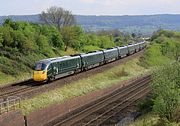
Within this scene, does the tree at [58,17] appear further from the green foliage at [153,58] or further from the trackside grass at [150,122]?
the trackside grass at [150,122]

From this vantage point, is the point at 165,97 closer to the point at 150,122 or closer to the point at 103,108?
the point at 150,122

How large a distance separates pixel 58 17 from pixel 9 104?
9406cm

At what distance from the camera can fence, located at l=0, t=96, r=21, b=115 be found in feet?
108

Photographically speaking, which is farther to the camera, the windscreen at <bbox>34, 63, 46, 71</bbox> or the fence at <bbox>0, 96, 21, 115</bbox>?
the windscreen at <bbox>34, 63, 46, 71</bbox>

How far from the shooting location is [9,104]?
34.5 metres

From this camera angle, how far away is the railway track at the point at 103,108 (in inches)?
1497

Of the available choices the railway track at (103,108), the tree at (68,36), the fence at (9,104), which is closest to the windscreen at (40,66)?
the railway track at (103,108)

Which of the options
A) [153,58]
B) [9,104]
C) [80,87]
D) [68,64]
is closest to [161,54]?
[153,58]

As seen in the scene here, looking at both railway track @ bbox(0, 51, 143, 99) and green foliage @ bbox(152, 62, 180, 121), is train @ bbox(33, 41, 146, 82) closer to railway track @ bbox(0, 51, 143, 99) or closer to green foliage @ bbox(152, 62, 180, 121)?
railway track @ bbox(0, 51, 143, 99)

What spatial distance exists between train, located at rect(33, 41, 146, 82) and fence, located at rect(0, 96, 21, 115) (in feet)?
30.5

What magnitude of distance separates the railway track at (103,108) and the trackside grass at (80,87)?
68.5 inches

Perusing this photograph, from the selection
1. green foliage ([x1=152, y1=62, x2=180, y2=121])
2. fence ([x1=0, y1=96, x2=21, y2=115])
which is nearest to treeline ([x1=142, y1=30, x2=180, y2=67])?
green foliage ([x1=152, y1=62, x2=180, y2=121])

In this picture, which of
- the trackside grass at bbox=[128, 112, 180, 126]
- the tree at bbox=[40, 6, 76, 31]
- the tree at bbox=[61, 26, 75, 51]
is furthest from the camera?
the tree at bbox=[40, 6, 76, 31]

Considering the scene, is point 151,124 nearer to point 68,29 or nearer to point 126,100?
point 126,100
